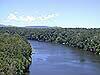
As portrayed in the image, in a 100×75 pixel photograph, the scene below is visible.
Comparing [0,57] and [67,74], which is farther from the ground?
[0,57]

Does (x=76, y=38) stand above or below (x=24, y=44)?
below

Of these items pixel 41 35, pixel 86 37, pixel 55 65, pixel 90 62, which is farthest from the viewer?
pixel 41 35

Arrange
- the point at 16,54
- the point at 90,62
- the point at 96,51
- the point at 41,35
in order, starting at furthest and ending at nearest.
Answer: the point at 41,35 → the point at 96,51 → the point at 90,62 → the point at 16,54

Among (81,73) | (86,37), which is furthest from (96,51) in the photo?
(81,73)

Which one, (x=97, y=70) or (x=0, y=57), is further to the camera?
(x=97, y=70)

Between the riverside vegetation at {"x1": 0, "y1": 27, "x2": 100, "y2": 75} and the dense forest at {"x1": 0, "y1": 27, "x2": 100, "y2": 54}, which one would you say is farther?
the dense forest at {"x1": 0, "y1": 27, "x2": 100, "y2": 54}

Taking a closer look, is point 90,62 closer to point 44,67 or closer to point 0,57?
point 44,67

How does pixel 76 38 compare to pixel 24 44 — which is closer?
pixel 24 44

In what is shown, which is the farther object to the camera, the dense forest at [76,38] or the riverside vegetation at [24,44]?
the dense forest at [76,38]
